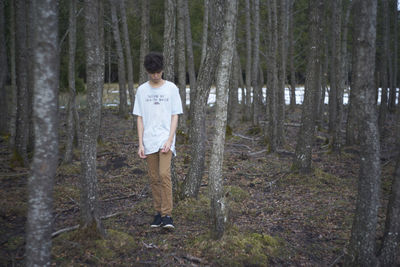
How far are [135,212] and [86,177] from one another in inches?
66.0

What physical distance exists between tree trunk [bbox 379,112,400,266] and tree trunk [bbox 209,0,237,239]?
1.79 metres

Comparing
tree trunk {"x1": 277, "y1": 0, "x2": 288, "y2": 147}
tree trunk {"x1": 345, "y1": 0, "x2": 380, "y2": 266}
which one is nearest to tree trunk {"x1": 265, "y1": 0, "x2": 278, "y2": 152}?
tree trunk {"x1": 277, "y1": 0, "x2": 288, "y2": 147}

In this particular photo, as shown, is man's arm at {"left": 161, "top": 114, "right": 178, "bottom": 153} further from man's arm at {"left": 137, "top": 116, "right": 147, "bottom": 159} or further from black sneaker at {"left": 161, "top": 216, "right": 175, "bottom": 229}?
black sneaker at {"left": 161, "top": 216, "right": 175, "bottom": 229}

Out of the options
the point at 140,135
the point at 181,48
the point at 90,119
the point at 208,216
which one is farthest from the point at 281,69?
the point at 90,119

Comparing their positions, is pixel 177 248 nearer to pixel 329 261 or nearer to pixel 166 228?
pixel 166 228

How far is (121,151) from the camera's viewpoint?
9.85 metres

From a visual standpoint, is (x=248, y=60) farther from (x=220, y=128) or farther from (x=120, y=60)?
(x=220, y=128)

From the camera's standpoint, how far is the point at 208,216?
16.5 feet

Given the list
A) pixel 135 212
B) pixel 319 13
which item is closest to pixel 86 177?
pixel 135 212

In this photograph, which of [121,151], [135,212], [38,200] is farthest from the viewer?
[121,151]

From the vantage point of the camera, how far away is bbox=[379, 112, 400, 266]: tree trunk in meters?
3.58

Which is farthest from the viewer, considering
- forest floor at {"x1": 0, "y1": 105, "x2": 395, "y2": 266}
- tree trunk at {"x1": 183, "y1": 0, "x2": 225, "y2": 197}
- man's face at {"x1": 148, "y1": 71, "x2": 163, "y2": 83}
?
tree trunk at {"x1": 183, "y1": 0, "x2": 225, "y2": 197}

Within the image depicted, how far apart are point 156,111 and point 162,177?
84cm

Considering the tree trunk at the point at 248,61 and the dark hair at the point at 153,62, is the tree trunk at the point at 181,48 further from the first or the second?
the dark hair at the point at 153,62
